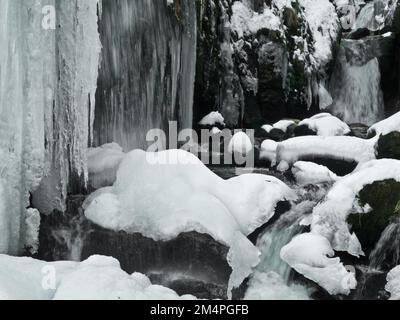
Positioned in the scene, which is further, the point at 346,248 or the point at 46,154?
the point at 46,154

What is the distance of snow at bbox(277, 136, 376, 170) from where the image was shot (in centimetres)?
850

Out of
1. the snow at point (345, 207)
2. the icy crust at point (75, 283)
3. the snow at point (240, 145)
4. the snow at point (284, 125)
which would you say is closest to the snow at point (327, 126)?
the snow at point (240, 145)

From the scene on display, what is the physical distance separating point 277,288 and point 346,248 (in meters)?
1.05

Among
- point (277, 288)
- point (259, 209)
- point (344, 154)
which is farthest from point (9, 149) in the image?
point (344, 154)

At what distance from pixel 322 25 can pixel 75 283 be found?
54.4ft

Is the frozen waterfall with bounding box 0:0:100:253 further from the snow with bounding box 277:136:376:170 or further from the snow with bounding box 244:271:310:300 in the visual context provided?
the snow with bounding box 277:136:376:170

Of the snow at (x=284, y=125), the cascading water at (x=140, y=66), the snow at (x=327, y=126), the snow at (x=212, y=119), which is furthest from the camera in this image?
the snow at (x=212, y=119)

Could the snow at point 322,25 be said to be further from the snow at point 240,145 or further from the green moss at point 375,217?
the green moss at point 375,217

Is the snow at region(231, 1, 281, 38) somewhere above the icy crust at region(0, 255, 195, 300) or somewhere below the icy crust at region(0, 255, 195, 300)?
above

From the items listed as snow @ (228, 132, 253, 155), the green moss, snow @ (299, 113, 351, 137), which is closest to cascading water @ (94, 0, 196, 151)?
snow @ (228, 132, 253, 155)

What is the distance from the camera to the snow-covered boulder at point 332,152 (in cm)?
852

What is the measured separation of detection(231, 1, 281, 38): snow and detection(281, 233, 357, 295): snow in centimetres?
1220
